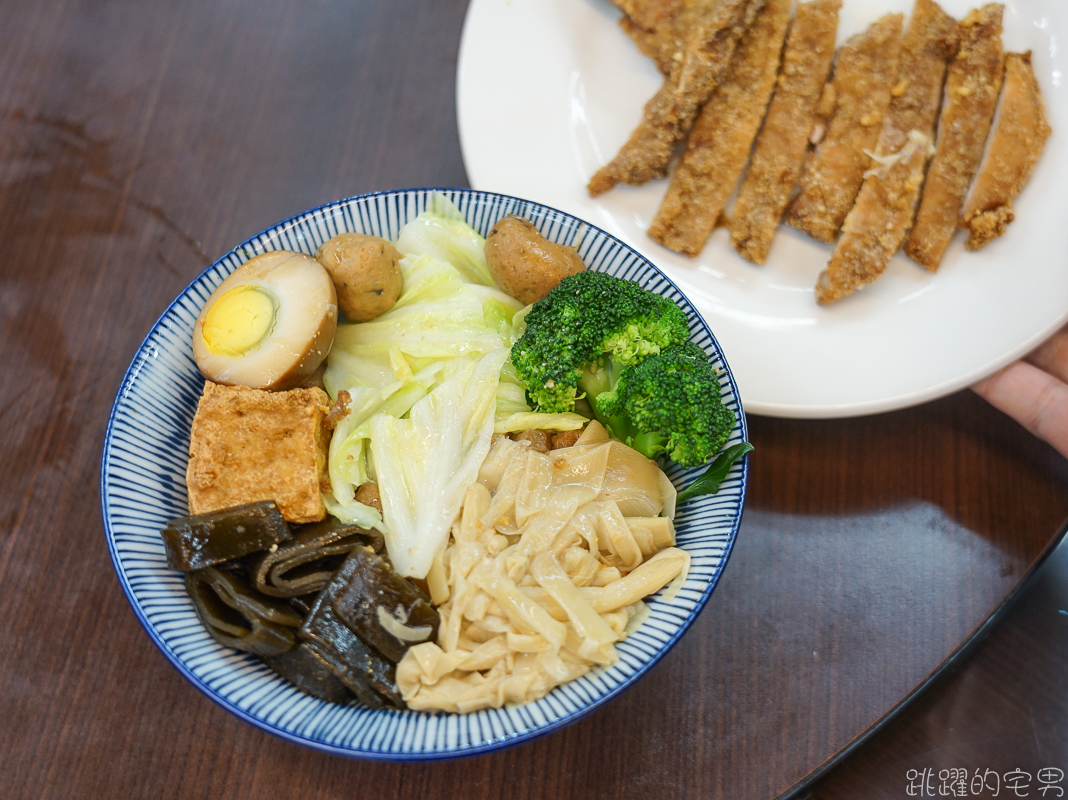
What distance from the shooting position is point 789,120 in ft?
9.45

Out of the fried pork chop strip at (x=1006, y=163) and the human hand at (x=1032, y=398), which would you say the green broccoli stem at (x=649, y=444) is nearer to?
the human hand at (x=1032, y=398)

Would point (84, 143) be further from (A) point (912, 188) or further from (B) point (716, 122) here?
(A) point (912, 188)

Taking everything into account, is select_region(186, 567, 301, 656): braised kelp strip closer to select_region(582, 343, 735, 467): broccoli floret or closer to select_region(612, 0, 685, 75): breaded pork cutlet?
select_region(582, 343, 735, 467): broccoli floret

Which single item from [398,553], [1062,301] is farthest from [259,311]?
[1062,301]

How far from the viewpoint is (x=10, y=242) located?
9.03 feet

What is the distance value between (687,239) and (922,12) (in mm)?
1401

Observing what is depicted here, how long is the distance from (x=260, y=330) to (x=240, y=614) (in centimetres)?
79

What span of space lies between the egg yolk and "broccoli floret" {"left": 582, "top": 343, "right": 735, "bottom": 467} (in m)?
1.02

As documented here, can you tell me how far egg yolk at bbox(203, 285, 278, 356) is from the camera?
2.01m

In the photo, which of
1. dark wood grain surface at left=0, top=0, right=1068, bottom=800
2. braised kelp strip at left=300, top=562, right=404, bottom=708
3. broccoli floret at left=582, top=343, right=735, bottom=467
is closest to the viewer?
braised kelp strip at left=300, top=562, right=404, bottom=708

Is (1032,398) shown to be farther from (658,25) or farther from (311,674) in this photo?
(311,674)

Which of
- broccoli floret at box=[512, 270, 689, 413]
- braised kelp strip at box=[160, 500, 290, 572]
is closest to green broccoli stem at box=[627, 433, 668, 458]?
broccoli floret at box=[512, 270, 689, 413]

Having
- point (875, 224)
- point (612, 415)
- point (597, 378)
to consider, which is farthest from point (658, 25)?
point (612, 415)

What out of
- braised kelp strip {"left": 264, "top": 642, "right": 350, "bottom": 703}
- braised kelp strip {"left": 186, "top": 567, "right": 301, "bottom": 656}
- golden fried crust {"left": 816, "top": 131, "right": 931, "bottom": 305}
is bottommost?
braised kelp strip {"left": 264, "top": 642, "right": 350, "bottom": 703}
